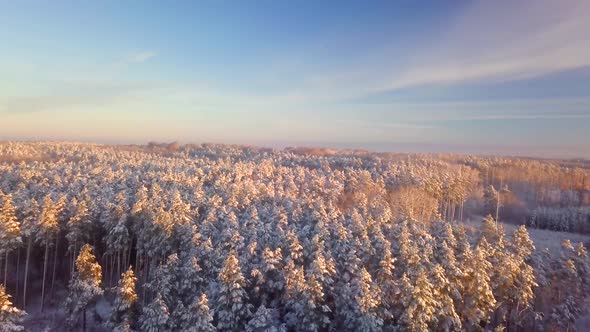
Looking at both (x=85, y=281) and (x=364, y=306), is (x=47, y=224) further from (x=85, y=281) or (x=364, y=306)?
(x=364, y=306)

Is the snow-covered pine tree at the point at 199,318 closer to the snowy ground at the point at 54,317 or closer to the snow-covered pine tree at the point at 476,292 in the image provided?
the snowy ground at the point at 54,317

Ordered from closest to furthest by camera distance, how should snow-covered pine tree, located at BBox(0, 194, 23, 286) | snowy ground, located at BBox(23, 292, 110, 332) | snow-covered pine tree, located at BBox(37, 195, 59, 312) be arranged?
snow-covered pine tree, located at BBox(0, 194, 23, 286) < snowy ground, located at BBox(23, 292, 110, 332) < snow-covered pine tree, located at BBox(37, 195, 59, 312)

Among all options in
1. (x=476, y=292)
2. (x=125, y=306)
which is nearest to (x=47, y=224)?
(x=125, y=306)

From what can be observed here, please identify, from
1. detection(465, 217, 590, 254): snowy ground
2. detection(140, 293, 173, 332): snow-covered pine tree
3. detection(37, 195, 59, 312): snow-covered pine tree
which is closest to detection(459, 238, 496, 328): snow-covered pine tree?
detection(140, 293, 173, 332): snow-covered pine tree

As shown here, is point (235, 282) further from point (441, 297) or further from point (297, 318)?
point (441, 297)

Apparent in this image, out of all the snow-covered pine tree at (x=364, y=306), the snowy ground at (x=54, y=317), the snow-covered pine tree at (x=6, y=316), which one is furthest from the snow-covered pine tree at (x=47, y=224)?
the snow-covered pine tree at (x=364, y=306)

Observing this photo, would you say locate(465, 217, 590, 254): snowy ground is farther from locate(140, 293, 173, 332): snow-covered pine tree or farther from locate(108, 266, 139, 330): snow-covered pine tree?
locate(108, 266, 139, 330): snow-covered pine tree

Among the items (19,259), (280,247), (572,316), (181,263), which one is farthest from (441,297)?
(19,259)
